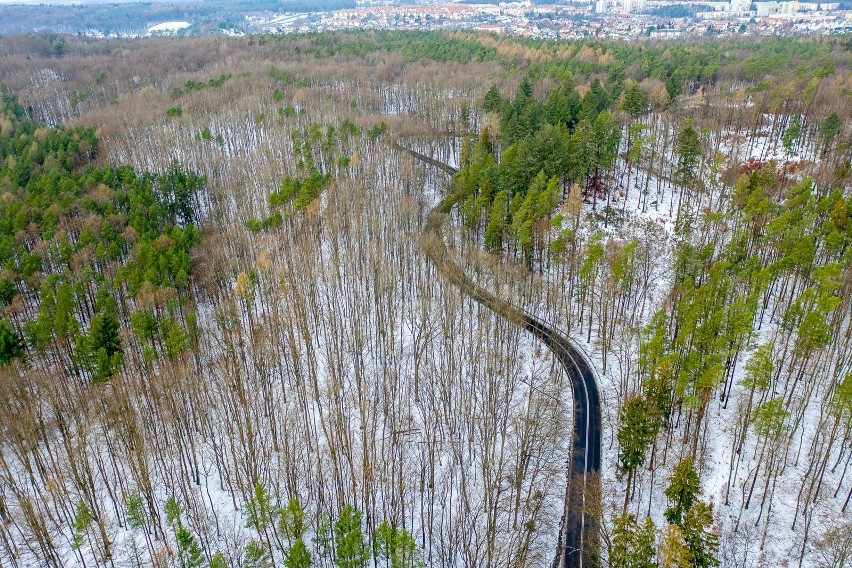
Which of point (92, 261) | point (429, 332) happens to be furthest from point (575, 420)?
Result: point (92, 261)

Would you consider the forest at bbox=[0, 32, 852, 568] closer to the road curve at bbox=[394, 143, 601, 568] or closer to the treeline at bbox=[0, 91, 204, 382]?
the treeline at bbox=[0, 91, 204, 382]

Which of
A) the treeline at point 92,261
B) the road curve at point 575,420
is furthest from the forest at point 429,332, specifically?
the road curve at point 575,420

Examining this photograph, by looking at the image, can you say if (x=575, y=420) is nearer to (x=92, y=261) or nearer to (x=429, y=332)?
(x=429, y=332)

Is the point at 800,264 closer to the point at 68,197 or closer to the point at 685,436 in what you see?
the point at 685,436

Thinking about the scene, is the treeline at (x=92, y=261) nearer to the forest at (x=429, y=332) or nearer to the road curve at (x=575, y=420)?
the forest at (x=429, y=332)

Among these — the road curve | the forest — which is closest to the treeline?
the forest

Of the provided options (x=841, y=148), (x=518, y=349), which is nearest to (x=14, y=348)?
(x=518, y=349)
